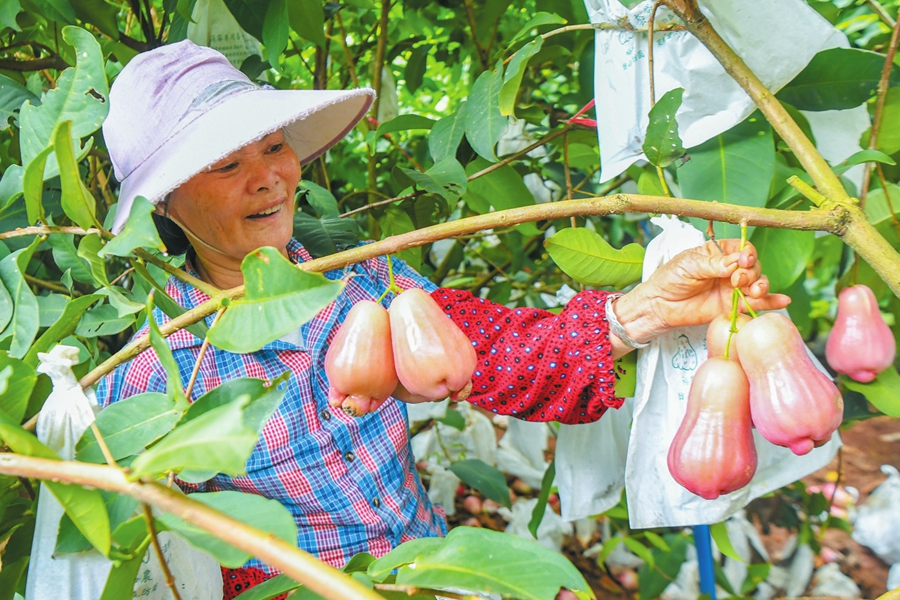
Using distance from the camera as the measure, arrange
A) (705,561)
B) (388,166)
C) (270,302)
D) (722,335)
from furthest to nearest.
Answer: (388,166)
(705,561)
(722,335)
(270,302)

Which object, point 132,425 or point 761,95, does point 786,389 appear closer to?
point 761,95

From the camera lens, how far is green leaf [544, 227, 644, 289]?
0.85m

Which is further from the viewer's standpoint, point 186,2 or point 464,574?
point 186,2

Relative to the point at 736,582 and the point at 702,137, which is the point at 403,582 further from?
the point at 736,582

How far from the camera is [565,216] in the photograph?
2.16 feet

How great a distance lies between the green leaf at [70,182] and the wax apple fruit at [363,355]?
0.24 metres

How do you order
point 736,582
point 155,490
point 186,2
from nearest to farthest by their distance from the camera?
point 155,490 → point 186,2 → point 736,582

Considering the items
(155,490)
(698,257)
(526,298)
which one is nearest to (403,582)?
(155,490)

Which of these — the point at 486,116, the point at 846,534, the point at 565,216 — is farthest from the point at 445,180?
the point at 846,534

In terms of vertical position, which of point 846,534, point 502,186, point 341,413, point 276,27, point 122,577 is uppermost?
point 276,27

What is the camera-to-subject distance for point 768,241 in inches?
36.1

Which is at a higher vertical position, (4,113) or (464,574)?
(4,113)

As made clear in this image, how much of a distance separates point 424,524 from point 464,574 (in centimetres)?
79

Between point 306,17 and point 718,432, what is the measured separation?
0.82 m
